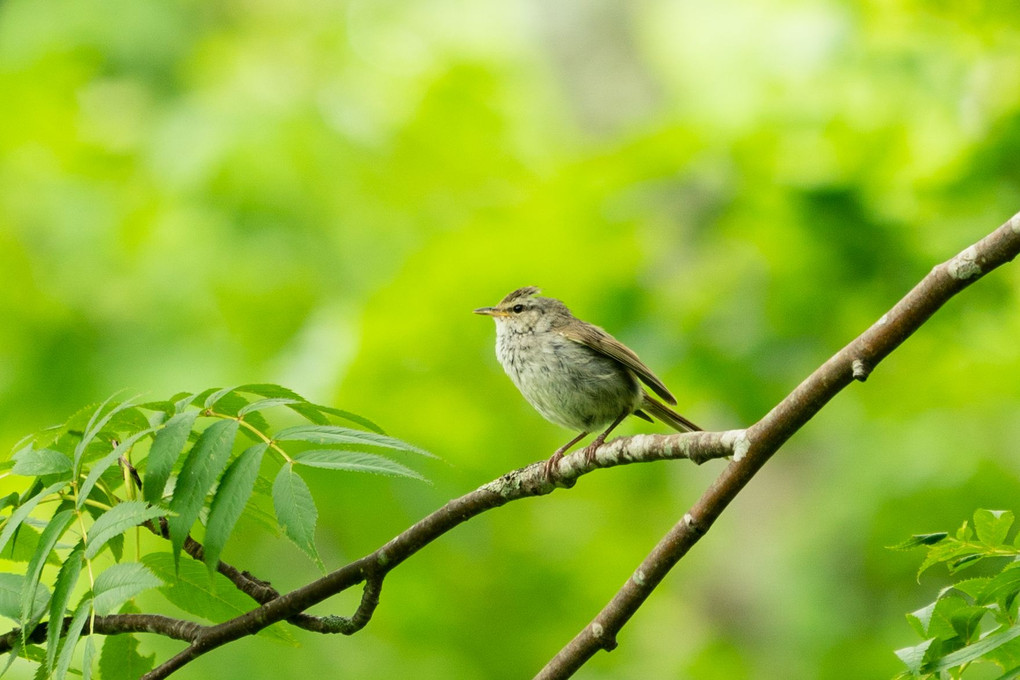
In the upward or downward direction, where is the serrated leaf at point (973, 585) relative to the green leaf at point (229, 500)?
downward

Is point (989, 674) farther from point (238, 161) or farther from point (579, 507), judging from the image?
point (238, 161)

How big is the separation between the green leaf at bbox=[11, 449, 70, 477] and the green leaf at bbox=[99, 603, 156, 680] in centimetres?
67

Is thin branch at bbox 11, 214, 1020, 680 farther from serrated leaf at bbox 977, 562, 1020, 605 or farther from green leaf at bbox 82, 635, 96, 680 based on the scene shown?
serrated leaf at bbox 977, 562, 1020, 605

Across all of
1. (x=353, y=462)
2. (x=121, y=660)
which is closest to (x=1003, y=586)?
(x=353, y=462)

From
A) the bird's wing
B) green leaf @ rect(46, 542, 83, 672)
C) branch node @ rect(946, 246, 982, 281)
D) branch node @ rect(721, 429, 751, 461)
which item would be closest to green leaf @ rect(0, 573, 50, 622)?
green leaf @ rect(46, 542, 83, 672)

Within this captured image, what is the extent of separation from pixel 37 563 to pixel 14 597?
339mm

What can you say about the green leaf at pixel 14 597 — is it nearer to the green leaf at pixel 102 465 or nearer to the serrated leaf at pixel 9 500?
the serrated leaf at pixel 9 500

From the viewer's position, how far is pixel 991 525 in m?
2.17

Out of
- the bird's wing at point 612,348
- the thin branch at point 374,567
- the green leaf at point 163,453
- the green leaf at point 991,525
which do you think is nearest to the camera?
the green leaf at point 991,525

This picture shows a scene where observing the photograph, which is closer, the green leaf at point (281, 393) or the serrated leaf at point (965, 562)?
the serrated leaf at point (965, 562)

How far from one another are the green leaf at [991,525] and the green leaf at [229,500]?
5.35 feet

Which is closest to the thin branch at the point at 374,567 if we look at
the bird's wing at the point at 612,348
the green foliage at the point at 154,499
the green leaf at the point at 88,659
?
the green foliage at the point at 154,499

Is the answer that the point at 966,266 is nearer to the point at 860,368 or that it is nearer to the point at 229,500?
the point at 860,368

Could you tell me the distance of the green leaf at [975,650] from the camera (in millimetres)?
1942
